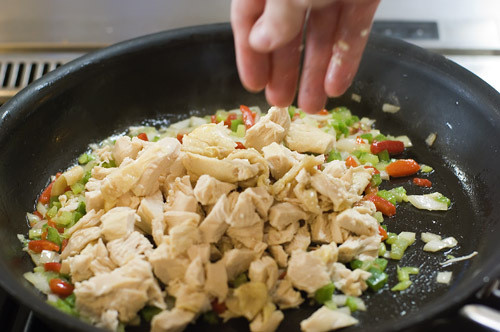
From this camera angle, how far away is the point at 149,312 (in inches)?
73.0

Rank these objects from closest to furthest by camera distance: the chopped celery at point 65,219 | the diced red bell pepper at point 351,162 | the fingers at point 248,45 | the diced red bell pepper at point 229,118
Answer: the fingers at point 248,45 < the chopped celery at point 65,219 < the diced red bell pepper at point 351,162 < the diced red bell pepper at point 229,118

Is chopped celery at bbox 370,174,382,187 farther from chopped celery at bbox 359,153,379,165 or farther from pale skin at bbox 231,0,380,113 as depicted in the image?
pale skin at bbox 231,0,380,113

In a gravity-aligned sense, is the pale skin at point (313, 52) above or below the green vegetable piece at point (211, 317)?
above

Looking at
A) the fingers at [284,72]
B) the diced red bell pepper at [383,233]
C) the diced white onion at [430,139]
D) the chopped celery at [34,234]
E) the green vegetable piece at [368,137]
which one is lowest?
the chopped celery at [34,234]

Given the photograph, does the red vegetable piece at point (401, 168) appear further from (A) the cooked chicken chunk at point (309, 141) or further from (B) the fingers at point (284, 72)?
(B) the fingers at point (284, 72)

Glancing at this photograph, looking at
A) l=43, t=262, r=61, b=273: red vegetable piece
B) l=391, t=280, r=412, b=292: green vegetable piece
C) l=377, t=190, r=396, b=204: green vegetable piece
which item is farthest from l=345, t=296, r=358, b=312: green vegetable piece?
l=43, t=262, r=61, b=273: red vegetable piece

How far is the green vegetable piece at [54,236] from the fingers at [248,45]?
3.14 feet

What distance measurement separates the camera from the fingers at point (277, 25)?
139 centimetres

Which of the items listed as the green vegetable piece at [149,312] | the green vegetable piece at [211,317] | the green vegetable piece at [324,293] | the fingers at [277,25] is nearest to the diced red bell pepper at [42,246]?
the green vegetable piece at [149,312]

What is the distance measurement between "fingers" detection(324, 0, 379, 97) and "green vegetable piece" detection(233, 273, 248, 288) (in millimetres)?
687

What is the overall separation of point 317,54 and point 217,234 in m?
0.69

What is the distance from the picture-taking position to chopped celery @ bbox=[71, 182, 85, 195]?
2.33 meters

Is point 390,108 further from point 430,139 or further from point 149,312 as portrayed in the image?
point 149,312

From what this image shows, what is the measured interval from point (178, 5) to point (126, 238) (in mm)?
1924
